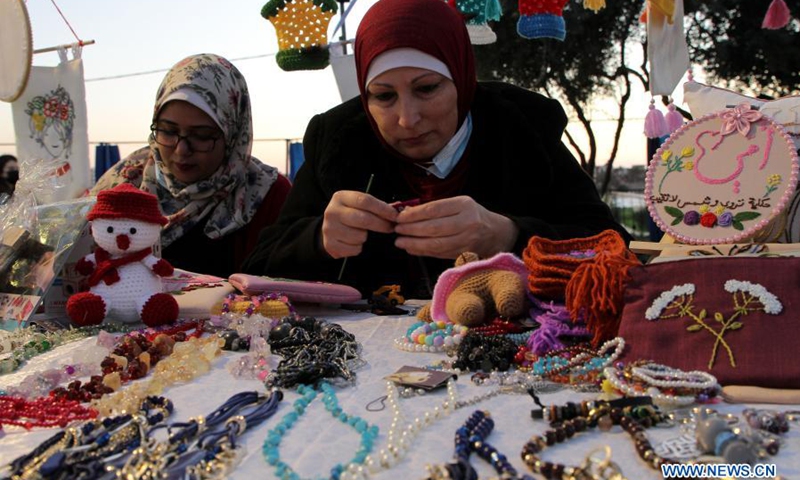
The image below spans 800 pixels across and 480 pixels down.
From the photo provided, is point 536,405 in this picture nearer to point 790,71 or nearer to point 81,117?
point 81,117

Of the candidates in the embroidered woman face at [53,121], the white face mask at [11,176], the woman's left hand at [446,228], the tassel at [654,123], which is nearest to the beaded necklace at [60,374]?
the woman's left hand at [446,228]

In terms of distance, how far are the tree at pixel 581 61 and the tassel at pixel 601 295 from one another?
757 centimetres

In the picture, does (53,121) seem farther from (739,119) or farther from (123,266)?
(739,119)

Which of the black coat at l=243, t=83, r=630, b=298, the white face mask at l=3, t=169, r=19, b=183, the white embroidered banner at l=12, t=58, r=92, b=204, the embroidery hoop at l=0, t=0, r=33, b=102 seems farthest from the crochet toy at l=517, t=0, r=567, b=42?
the white face mask at l=3, t=169, r=19, b=183

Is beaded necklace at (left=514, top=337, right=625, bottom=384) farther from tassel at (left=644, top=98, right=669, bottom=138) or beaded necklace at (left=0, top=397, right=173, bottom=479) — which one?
tassel at (left=644, top=98, right=669, bottom=138)

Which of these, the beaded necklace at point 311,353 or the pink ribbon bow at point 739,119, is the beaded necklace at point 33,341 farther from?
the pink ribbon bow at point 739,119

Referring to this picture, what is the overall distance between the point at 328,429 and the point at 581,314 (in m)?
0.43

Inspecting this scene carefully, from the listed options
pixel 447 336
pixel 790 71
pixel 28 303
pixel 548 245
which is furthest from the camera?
pixel 790 71

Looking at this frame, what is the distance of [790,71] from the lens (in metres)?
7.90

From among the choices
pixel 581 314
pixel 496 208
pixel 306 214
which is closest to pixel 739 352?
pixel 581 314

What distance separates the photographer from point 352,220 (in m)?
1.30

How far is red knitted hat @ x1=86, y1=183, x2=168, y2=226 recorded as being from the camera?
1.23 meters

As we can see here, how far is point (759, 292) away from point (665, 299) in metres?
0.11

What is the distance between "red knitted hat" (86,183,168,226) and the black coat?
0.41 metres
